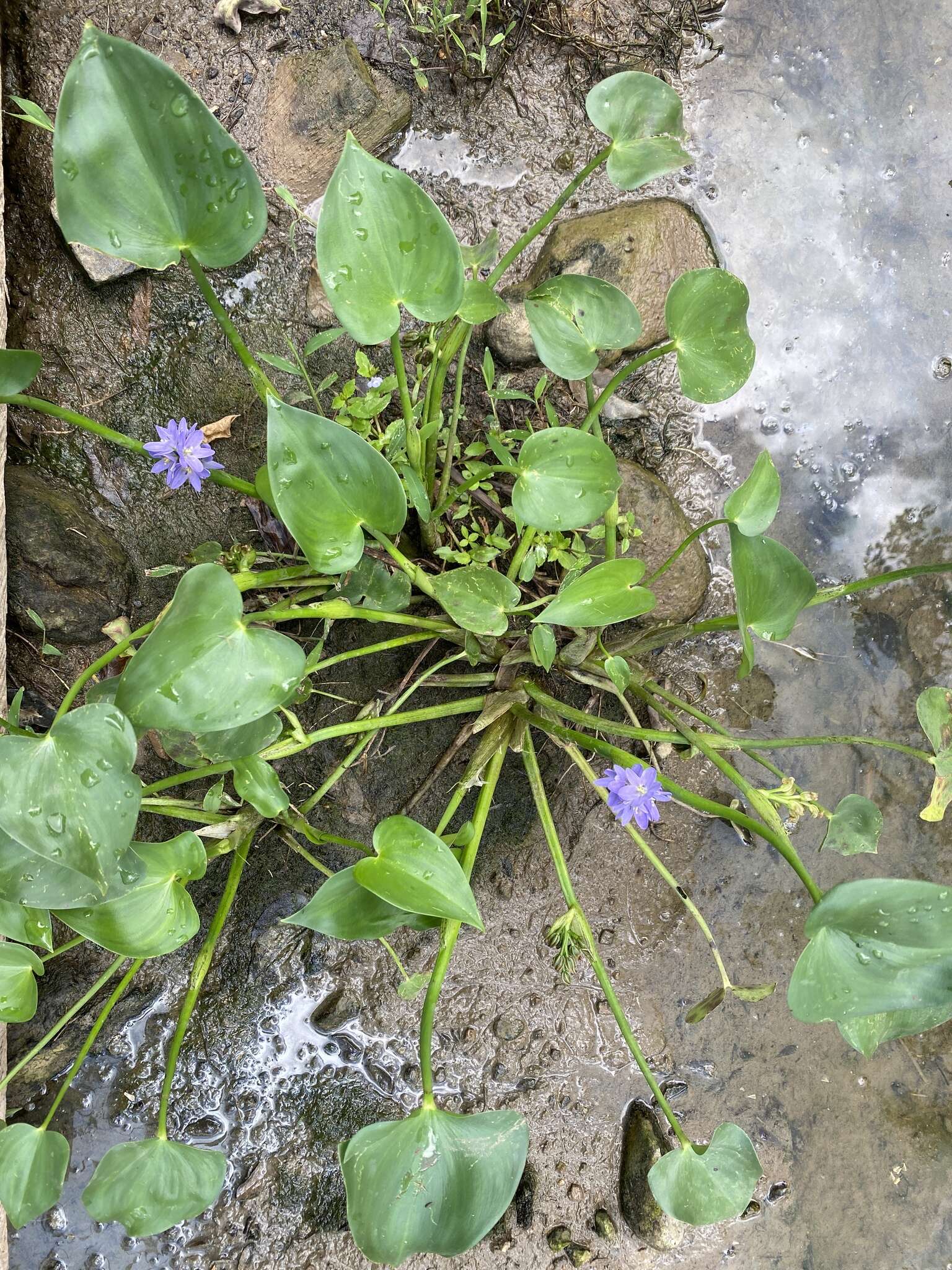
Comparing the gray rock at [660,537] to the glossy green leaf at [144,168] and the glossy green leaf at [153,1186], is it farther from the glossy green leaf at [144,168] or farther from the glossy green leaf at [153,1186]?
the glossy green leaf at [153,1186]

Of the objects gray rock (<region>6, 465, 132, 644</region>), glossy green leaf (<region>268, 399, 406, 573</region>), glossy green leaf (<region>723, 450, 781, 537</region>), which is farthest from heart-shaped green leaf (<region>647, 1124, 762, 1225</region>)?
gray rock (<region>6, 465, 132, 644</region>)

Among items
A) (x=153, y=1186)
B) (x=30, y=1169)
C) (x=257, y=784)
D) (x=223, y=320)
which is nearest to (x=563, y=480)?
(x=223, y=320)

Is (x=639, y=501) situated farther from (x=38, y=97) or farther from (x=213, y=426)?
(x=38, y=97)

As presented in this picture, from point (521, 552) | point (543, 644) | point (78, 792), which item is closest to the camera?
point (78, 792)

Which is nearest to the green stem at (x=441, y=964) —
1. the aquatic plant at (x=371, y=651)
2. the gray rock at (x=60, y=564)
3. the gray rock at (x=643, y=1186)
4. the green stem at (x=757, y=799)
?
the aquatic plant at (x=371, y=651)

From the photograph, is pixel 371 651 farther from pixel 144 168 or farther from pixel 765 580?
pixel 144 168

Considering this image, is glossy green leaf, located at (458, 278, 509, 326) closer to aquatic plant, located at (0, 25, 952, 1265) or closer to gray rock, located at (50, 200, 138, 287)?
aquatic plant, located at (0, 25, 952, 1265)
